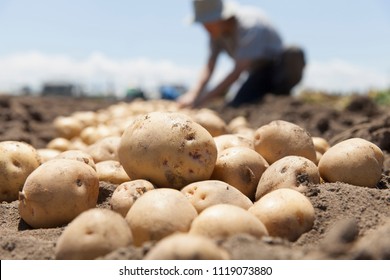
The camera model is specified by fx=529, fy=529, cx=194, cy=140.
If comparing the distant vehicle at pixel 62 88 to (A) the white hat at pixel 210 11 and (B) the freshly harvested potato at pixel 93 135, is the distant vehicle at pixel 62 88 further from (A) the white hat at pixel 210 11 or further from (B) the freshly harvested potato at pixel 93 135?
(B) the freshly harvested potato at pixel 93 135

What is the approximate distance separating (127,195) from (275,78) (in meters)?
9.04

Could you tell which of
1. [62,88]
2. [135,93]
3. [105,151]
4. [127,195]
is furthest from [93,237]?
[62,88]

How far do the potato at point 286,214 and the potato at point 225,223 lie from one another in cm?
21

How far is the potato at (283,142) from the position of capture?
11.9 ft

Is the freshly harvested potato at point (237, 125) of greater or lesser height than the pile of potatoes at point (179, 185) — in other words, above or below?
below

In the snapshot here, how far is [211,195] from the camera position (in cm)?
277

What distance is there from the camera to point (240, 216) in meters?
2.35

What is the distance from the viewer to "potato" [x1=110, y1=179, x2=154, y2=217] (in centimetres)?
287

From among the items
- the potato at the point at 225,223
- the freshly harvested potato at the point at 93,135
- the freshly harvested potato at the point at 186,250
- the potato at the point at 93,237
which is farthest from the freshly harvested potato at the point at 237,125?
the freshly harvested potato at the point at 186,250

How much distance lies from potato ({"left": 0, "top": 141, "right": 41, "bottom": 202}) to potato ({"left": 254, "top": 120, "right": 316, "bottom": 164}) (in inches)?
65.2

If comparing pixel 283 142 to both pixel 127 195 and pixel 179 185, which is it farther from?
pixel 127 195

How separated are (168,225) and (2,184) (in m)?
1.81

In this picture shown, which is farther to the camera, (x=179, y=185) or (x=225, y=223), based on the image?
(x=179, y=185)
